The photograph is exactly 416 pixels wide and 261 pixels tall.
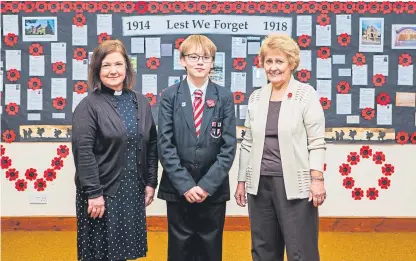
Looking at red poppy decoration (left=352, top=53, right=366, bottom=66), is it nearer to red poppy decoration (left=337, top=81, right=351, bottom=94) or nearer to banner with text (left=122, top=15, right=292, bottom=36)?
red poppy decoration (left=337, top=81, right=351, bottom=94)

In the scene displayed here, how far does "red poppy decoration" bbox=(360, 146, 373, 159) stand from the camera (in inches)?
153

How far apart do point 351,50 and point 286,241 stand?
2.04 m

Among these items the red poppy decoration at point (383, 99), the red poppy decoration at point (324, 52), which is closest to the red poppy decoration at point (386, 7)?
the red poppy decoration at point (324, 52)

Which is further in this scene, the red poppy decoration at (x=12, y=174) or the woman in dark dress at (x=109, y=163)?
the red poppy decoration at (x=12, y=174)

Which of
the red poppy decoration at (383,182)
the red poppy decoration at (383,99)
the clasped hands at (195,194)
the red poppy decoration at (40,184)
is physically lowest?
the red poppy decoration at (40,184)

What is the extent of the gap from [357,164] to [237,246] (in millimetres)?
1072

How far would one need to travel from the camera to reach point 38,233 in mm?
3906

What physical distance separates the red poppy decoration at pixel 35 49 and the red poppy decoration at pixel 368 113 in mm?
2367

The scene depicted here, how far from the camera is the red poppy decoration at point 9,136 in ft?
12.8

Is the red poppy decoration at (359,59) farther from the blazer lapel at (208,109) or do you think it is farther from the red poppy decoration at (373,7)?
the blazer lapel at (208,109)

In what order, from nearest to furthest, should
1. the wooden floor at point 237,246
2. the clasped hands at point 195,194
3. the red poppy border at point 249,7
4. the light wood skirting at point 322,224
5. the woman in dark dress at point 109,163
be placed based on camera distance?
the woman in dark dress at point 109,163 < the clasped hands at point 195,194 < the wooden floor at point 237,246 < the red poppy border at point 249,7 < the light wood skirting at point 322,224

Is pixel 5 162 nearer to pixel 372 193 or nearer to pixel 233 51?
pixel 233 51

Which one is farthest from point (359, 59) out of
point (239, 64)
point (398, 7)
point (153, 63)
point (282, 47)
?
point (282, 47)

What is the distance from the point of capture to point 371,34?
3.84 metres
